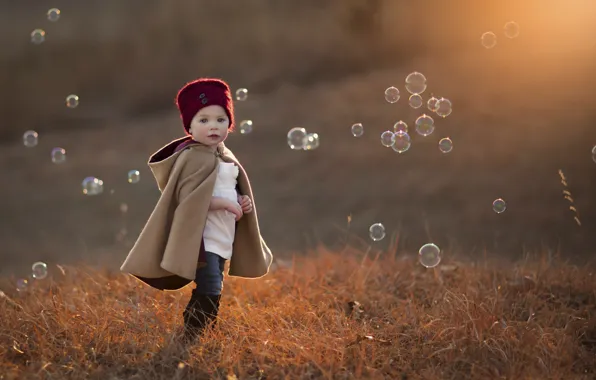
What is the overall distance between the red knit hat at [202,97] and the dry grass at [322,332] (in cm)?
149

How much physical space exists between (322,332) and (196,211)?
4.03 feet

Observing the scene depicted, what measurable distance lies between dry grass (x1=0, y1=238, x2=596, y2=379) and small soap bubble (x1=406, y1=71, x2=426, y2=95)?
71.6 inches

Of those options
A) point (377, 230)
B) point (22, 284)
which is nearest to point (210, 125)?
point (377, 230)

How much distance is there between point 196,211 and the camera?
4527 millimetres

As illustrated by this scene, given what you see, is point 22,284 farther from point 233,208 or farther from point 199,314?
point 233,208

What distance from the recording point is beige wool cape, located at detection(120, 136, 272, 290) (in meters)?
4.47

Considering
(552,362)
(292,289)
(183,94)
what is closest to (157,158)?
(183,94)

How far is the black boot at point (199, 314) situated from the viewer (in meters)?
4.64

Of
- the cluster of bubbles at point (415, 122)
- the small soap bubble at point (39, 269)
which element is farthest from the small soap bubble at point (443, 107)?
the small soap bubble at point (39, 269)

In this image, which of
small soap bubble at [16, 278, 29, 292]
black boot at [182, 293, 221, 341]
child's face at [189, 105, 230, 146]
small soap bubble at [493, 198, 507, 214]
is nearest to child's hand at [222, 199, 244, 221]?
child's face at [189, 105, 230, 146]

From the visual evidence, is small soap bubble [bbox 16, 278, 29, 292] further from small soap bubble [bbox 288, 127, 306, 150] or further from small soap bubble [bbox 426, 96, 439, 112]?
small soap bubble [bbox 426, 96, 439, 112]

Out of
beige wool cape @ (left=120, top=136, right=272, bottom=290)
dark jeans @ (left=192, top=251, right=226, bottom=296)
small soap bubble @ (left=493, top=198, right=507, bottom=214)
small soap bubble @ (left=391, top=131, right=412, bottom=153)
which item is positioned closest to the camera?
beige wool cape @ (left=120, top=136, right=272, bottom=290)

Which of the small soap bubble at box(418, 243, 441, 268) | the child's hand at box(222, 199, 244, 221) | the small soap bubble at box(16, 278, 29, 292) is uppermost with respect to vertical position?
the child's hand at box(222, 199, 244, 221)

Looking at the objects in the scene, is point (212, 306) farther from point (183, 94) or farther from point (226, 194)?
point (183, 94)
